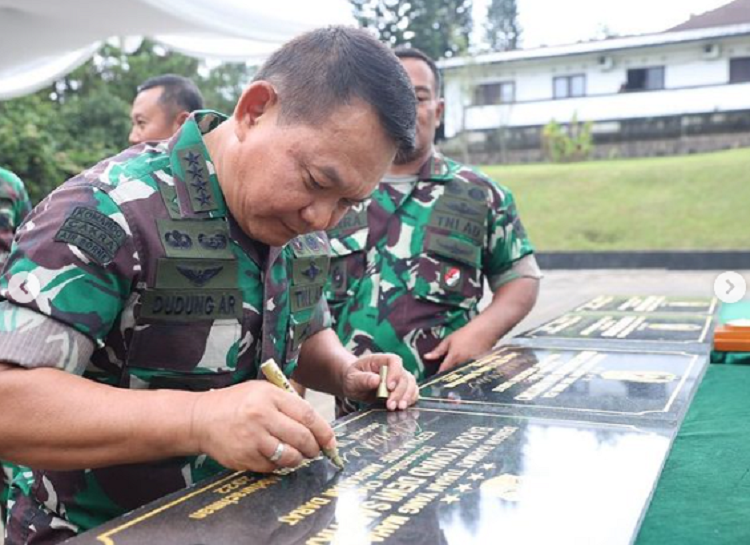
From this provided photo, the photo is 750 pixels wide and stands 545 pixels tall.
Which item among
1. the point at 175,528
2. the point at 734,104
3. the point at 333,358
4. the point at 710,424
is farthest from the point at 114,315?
the point at 734,104

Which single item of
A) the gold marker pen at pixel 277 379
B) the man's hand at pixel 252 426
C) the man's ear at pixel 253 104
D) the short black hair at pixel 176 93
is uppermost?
the short black hair at pixel 176 93

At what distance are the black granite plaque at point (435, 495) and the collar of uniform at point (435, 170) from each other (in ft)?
4.19

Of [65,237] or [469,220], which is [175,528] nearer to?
[65,237]

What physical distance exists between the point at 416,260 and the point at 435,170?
319 millimetres

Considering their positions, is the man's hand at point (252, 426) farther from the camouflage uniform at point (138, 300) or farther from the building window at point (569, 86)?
the building window at point (569, 86)

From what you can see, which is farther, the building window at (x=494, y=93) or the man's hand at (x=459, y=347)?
the building window at (x=494, y=93)

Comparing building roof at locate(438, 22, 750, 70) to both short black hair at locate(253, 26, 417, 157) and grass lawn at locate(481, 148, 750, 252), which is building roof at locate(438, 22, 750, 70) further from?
short black hair at locate(253, 26, 417, 157)

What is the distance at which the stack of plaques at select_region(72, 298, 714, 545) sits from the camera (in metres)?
1.06

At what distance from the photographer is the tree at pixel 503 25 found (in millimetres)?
42375

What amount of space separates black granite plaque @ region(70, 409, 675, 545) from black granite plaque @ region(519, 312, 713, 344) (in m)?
1.18

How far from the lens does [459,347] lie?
2.45 m

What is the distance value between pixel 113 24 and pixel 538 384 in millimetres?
2581

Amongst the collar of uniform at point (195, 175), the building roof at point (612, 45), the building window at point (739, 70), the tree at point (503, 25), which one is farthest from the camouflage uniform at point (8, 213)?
the tree at point (503, 25)

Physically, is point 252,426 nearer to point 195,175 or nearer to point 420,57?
point 195,175
